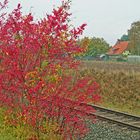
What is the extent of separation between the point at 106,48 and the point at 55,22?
10020 centimetres

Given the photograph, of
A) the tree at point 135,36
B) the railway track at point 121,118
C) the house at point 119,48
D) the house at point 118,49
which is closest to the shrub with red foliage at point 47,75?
the railway track at point 121,118

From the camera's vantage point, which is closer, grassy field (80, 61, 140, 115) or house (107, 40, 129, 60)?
grassy field (80, 61, 140, 115)

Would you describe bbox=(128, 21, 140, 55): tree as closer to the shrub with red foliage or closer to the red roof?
the red roof

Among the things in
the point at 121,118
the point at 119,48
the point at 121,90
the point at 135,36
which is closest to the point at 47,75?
the point at 121,118

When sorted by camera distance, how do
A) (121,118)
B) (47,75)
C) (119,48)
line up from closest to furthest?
(47,75) < (121,118) < (119,48)

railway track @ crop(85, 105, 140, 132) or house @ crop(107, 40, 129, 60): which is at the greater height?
house @ crop(107, 40, 129, 60)

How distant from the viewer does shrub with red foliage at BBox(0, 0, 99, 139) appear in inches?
299

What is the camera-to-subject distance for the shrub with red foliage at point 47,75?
758 centimetres

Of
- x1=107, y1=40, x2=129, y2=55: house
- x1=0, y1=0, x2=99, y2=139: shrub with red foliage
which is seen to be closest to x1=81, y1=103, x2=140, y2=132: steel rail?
x1=0, y1=0, x2=99, y2=139: shrub with red foliage

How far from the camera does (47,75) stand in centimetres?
774

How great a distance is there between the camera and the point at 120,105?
18.3 metres

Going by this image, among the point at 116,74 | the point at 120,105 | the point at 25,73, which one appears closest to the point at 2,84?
the point at 25,73

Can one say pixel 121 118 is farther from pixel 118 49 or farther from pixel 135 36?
pixel 118 49

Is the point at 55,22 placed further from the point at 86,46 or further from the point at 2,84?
the point at 2,84
